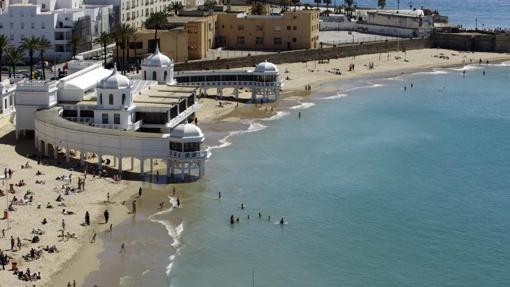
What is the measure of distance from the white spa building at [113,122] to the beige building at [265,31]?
1859 inches

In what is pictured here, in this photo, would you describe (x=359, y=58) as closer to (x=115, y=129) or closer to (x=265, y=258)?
(x=115, y=129)

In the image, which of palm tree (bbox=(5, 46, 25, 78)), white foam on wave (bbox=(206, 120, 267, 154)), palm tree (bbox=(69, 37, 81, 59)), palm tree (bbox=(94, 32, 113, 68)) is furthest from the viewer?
palm tree (bbox=(69, 37, 81, 59))

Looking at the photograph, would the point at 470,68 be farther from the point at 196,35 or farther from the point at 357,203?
the point at 357,203

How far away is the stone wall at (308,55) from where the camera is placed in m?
122

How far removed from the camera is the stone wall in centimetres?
12225

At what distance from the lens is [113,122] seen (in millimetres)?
78688

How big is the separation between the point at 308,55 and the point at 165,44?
22449mm

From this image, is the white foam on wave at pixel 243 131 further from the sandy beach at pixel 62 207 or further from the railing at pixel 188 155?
the railing at pixel 188 155

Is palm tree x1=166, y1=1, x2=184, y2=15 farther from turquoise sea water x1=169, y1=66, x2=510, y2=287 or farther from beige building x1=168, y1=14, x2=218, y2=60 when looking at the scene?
turquoise sea water x1=169, y1=66, x2=510, y2=287

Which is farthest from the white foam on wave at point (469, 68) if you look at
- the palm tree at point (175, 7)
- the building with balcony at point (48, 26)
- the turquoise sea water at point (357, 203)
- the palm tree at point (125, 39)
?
the building with balcony at point (48, 26)

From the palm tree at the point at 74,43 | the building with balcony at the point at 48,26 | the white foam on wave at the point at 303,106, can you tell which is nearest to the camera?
the white foam on wave at the point at 303,106

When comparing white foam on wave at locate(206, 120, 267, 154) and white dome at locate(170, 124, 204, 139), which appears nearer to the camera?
white dome at locate(170, 124, 204, 139)

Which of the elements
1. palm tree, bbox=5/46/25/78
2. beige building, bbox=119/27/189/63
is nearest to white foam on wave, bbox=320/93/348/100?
beige building, bbox=119/27/189/63

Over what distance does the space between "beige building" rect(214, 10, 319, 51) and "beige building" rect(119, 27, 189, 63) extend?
45.1 ft
